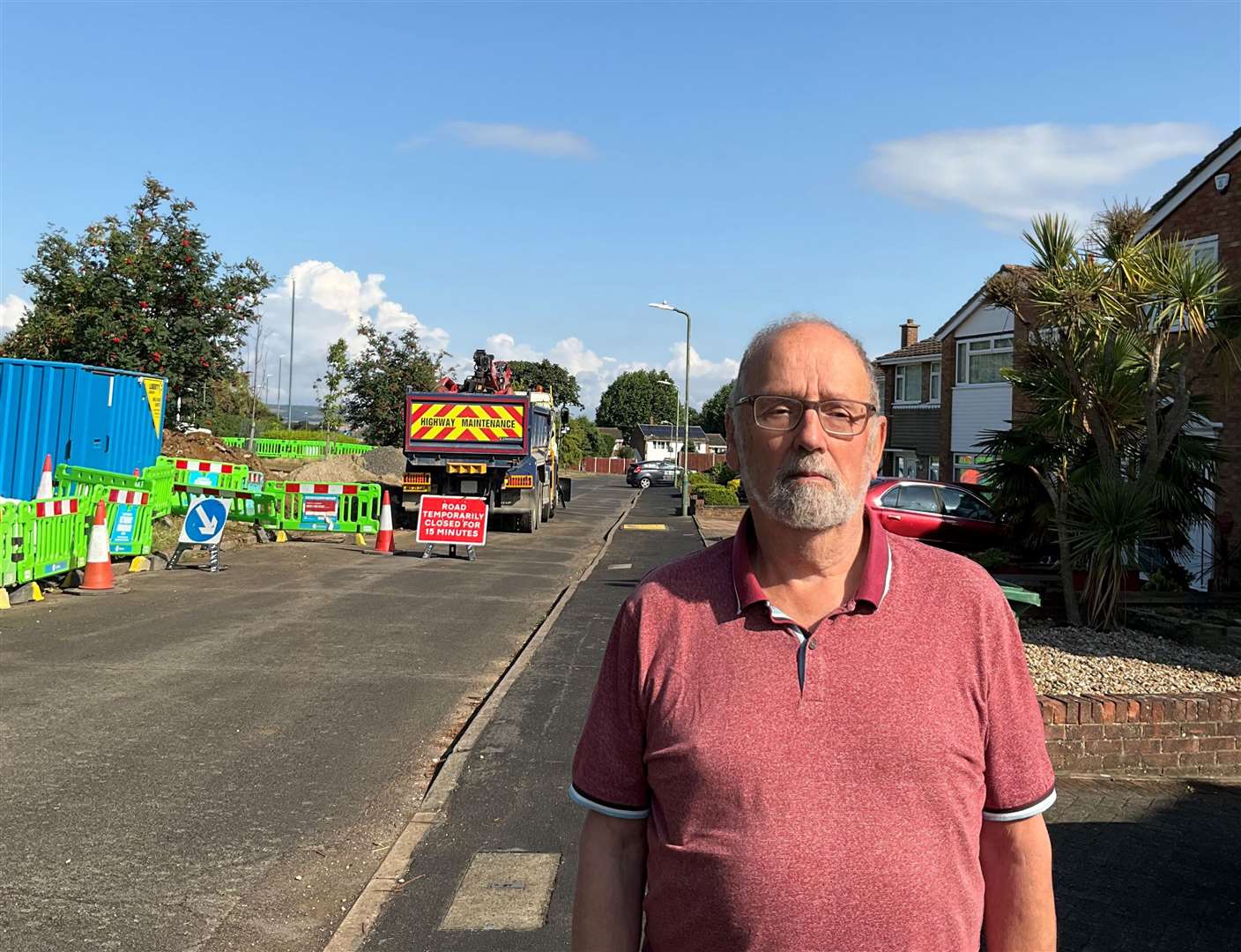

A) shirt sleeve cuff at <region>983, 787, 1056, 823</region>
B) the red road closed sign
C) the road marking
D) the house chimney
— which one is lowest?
the road marking

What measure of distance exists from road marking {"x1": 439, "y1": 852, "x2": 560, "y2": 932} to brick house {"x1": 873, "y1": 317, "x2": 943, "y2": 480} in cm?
3107

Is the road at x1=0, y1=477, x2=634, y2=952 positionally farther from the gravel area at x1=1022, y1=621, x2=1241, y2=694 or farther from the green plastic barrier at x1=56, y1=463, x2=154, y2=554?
the gravel area at x1=1022, y1=621, x2=1241, y2=694

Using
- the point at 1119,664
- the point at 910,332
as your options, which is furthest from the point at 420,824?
the point at 910,332

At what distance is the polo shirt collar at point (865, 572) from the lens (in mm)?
2145

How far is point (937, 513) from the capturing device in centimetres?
1836

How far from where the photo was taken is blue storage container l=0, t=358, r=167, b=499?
51.4 feet

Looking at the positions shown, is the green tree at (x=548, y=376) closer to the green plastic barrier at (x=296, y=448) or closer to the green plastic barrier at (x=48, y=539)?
the green plastic barrier at (x=296, y=448)

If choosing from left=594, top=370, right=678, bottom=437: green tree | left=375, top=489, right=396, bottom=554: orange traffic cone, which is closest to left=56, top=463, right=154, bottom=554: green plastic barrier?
left=375, top=489, right=396, bottom=554: orange traffic cone

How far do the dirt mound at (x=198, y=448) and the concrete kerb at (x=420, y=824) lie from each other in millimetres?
19628

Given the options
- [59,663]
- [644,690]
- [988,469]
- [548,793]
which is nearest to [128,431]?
[59,663]

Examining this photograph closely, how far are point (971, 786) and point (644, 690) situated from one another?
2.06ft

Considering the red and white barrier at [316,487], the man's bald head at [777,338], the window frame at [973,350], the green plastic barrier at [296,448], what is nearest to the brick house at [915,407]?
the window frame at [973,350]

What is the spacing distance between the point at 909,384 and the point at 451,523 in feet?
76.1

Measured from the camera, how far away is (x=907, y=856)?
2.03 meters
